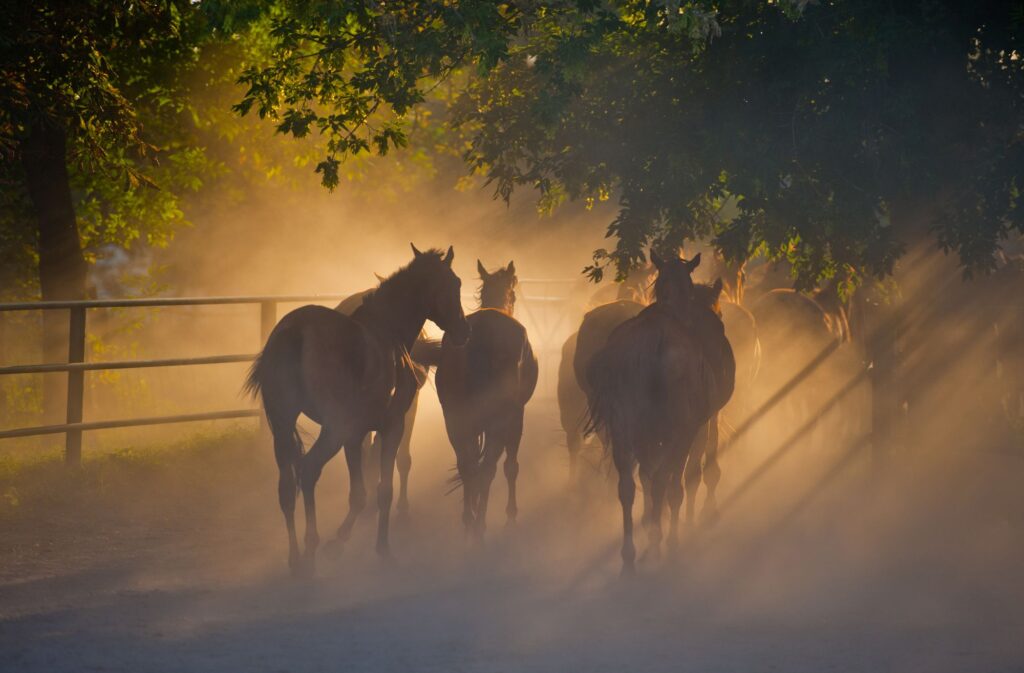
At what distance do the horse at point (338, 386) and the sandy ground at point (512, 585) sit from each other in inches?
22.6

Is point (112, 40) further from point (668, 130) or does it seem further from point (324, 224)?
point (324, 224)

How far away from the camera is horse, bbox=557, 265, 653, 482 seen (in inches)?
406

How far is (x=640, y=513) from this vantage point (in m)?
10.2

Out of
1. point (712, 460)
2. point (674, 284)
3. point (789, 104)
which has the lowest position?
point (712, 460)

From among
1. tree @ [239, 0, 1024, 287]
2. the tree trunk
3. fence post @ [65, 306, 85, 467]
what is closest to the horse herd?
tree @ [239, 0, 1024, 287]

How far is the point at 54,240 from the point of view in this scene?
14.1 meters

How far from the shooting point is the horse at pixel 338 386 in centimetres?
779

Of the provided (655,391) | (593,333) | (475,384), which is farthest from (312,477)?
(593,333)

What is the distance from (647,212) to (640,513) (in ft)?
9.84

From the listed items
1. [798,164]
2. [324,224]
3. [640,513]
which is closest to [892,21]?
[798,164]

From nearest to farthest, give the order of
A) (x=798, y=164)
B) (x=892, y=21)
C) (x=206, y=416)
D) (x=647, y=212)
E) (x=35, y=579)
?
1. (x=35, y=579)
2. (x=892, y=21)
3. (x=798, y=164)
4. (x=647, y=212)
5. (x=206, y=416)

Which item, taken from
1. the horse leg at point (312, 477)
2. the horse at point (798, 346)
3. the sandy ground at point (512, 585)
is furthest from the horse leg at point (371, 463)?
the horse at point (798, 346)

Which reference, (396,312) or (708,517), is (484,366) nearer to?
(396,312)

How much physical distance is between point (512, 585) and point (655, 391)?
1.78 meters
